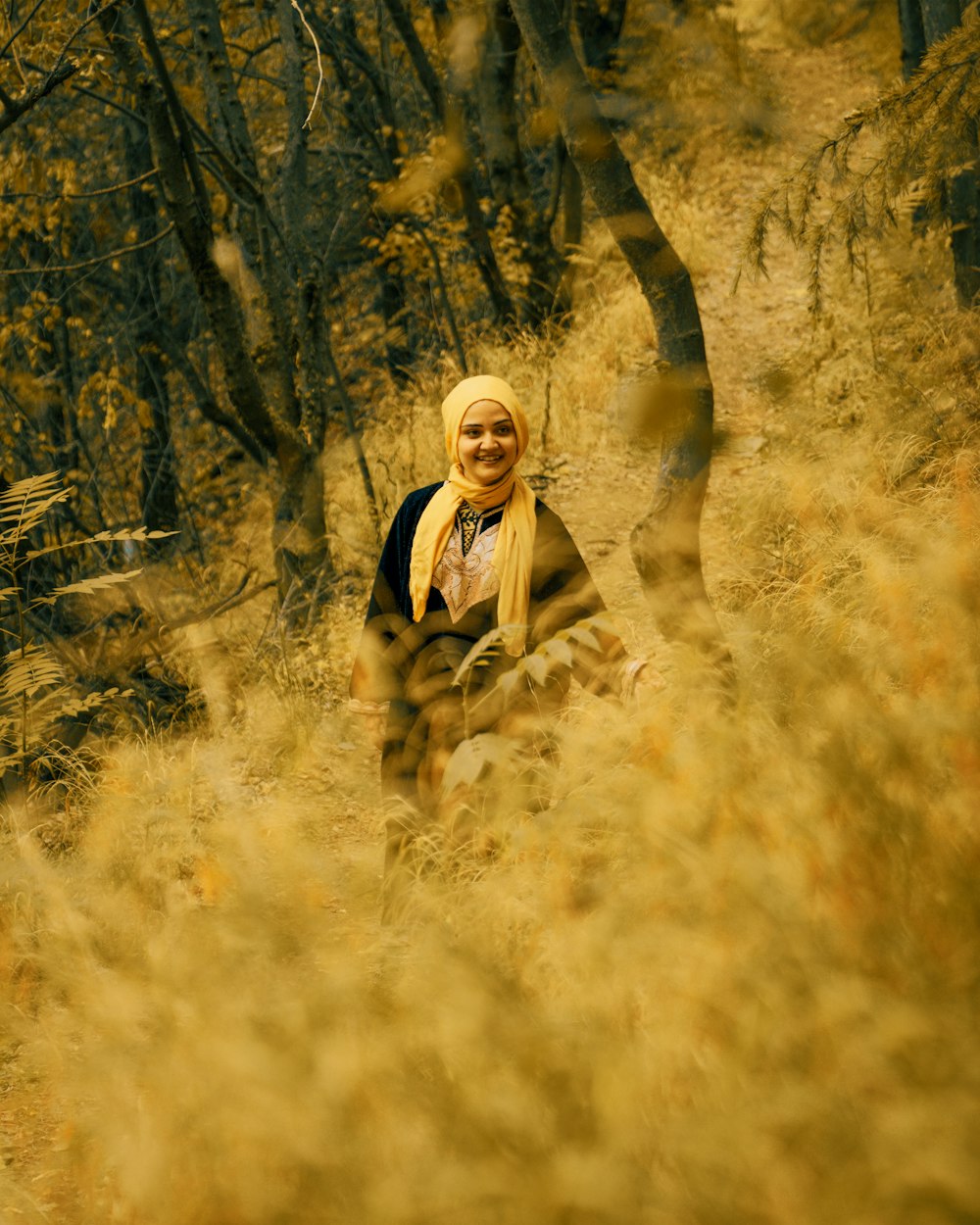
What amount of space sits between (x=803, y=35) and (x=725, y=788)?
2.69 metres

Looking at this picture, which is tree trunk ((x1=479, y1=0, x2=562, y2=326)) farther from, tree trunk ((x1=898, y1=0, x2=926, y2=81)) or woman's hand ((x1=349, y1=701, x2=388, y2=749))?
woman's hand ((x1=349, y1=701, x2=388, y2=749))

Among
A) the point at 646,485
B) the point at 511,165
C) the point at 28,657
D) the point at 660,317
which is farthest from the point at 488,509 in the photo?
the point at 511,165

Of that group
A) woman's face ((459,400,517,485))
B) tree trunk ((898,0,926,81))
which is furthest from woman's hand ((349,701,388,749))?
tree trunk ((898,0,926,81))

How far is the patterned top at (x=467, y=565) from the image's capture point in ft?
10.8

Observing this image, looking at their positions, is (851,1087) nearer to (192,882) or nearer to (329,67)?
(192,882)

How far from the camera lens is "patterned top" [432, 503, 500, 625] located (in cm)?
330

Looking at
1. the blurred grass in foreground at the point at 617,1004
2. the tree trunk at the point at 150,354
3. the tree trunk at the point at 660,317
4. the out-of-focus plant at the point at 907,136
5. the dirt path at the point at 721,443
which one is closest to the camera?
the blurred grass in foreground at the point at 617,1004

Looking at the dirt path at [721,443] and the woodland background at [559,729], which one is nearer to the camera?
the woodland background at [559,729]

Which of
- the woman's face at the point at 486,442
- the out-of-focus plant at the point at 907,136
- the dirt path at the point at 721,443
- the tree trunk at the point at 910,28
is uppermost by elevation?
the tree trunk at the point at 910,28

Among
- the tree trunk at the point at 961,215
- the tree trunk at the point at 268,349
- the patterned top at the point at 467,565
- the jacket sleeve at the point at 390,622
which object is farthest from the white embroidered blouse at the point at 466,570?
the tree trunk at the point at 961,215

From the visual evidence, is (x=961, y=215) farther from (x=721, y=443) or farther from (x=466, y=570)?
(x=466, y=570)

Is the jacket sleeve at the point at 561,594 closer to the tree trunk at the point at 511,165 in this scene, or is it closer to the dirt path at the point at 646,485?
the dirt path at the point at 646,485

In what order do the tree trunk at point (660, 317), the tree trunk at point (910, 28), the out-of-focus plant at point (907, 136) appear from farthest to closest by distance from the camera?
1. the tree trunk at point (910, 28)
2. the tree trunk at point (660, 317)
3. the out-of-focus plant at point (907, 136)

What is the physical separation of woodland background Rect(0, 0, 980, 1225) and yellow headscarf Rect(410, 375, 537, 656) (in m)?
0.49
